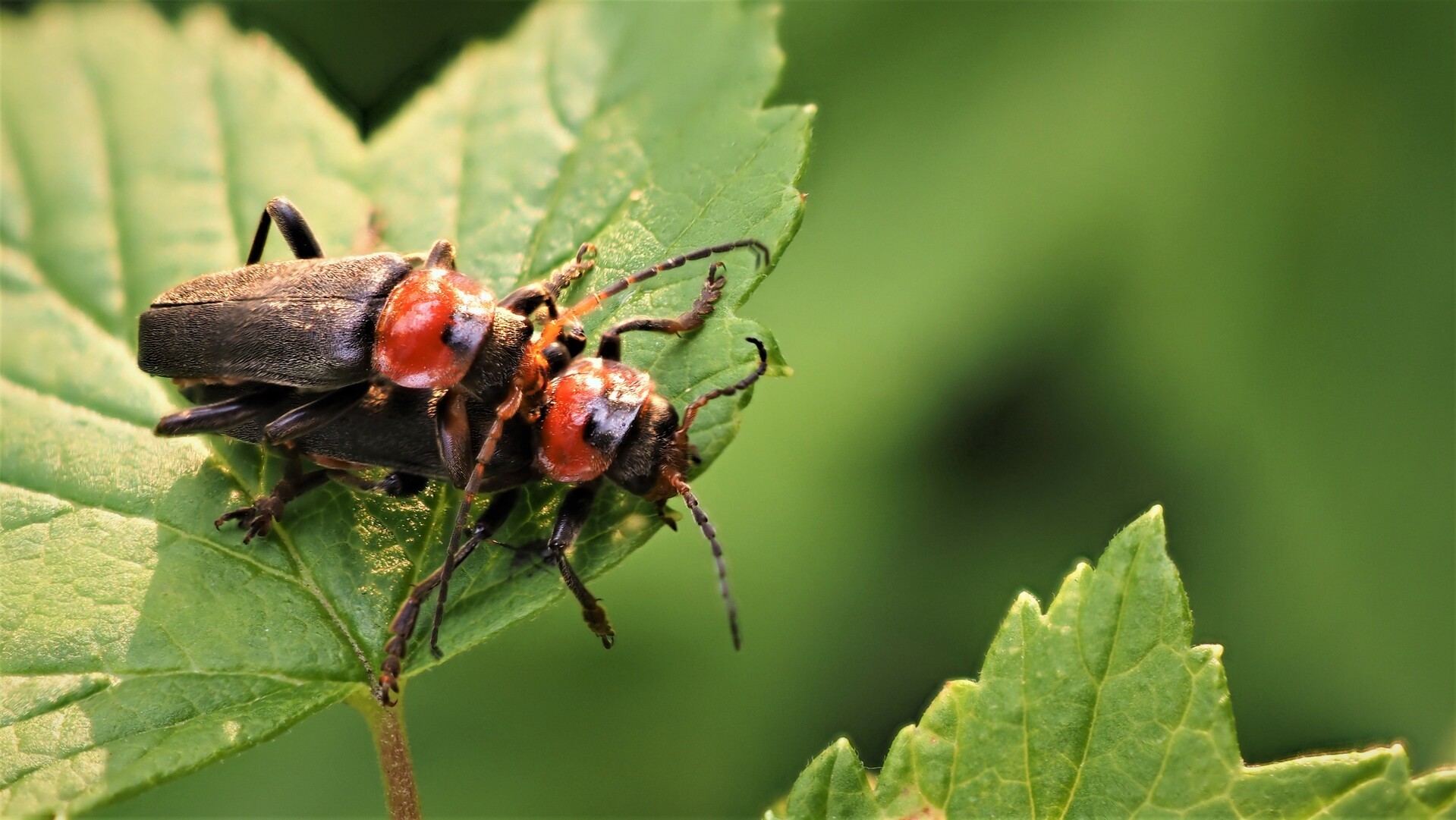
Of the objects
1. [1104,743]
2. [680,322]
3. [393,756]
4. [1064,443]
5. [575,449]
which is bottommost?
[393,756]

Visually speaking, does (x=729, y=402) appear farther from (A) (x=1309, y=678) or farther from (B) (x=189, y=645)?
(A) (x=1309, y=678)

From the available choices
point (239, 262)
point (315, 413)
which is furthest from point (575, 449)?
point (239, 262)

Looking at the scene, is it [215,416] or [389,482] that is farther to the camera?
[215,416]

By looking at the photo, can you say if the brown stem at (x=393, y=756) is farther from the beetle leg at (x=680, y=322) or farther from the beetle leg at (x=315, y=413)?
the beetle leg at (x=680, y=322)

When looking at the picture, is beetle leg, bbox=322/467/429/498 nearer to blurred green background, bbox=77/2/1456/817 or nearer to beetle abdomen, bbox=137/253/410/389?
beetle abdomen, bbox=137/253/410/389

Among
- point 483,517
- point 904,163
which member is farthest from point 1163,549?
point 904,163

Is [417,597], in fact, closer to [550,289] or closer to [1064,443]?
[550,289]

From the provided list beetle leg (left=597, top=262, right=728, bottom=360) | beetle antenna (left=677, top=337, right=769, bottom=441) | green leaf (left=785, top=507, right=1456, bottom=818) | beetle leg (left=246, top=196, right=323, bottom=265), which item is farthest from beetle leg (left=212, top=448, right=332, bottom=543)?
green leaf (left=785, top=507, right=1456, bottom=818)
